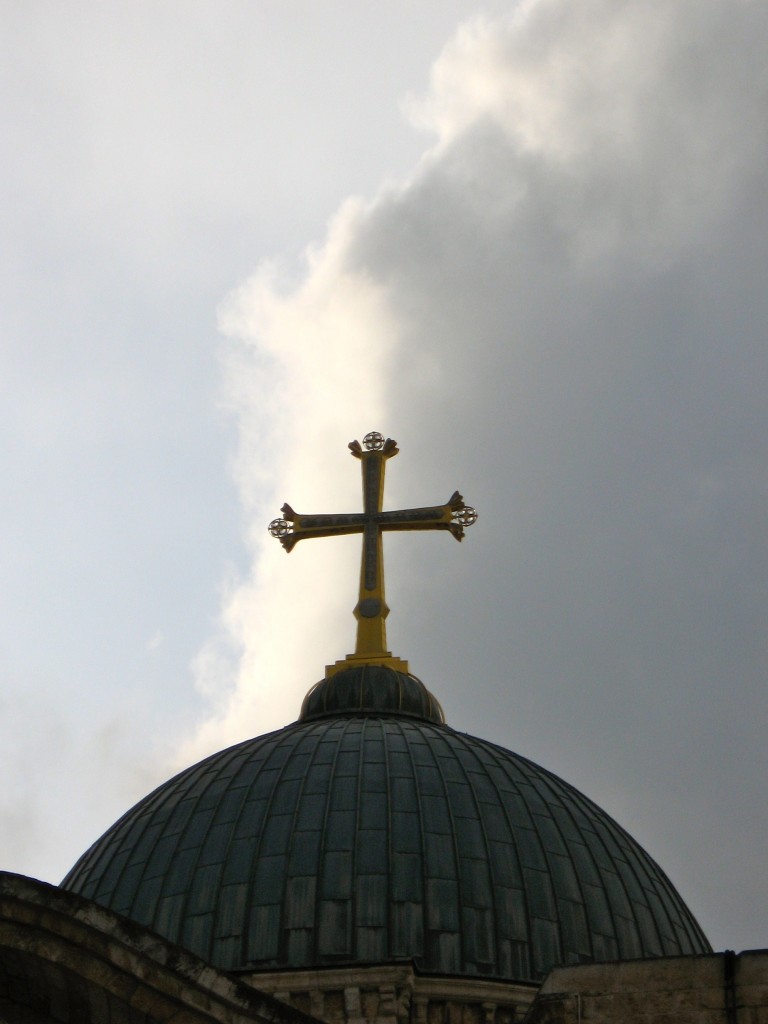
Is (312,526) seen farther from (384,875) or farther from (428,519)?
(384,875)

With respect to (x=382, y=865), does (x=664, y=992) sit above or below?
below

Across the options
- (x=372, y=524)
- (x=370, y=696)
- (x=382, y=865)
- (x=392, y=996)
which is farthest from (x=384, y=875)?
(x=372, y=524)

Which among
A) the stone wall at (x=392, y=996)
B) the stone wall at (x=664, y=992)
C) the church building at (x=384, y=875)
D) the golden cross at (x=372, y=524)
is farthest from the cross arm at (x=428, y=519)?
the stone wall at (x=664, y=992)

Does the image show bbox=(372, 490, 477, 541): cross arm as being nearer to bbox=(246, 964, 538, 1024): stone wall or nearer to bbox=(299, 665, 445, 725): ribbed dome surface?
bbox=(299, 665, 445, 725): ribbed dome surface

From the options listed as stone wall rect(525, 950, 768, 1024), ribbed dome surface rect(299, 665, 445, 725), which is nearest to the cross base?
ribbed dome surface rect(299, 665, 445, 725)

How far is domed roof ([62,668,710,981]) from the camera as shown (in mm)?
30500

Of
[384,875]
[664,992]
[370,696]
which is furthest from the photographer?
[370,696]

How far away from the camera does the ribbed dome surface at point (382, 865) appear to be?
30500 millimetres

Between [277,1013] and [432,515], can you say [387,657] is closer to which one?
[432,515]

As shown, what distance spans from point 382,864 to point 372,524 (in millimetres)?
A: 11456

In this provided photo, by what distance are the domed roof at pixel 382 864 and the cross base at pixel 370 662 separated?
3116mm

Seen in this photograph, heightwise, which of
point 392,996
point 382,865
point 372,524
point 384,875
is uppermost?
point 372,524

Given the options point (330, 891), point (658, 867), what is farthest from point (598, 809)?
point (330, 891)

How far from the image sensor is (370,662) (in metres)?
39.5
